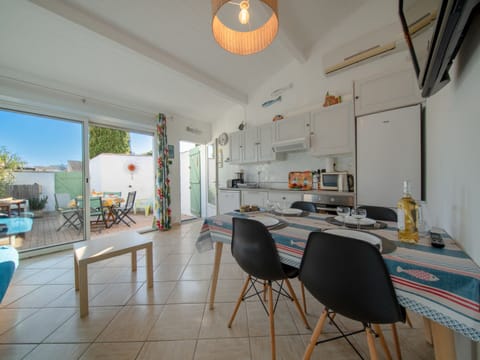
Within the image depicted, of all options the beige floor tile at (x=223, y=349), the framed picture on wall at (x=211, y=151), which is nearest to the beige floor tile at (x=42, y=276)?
the beige floor tile at (x=223, y=349)

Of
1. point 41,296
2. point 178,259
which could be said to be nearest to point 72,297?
point 41,296

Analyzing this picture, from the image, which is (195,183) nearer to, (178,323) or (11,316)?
(11,316)

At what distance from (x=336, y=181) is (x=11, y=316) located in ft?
12.2

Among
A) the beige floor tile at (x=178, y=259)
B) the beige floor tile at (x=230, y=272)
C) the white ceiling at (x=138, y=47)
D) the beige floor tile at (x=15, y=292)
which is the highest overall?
the white ceiling at (x=138, y=47)

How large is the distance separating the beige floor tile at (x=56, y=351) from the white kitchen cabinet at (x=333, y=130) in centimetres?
325

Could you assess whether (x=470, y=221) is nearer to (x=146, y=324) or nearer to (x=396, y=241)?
(x=396, y=241)

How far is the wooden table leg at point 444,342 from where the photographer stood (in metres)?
0.64

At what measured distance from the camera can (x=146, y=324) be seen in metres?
1.44

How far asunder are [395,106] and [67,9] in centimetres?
363

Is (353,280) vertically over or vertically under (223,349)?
over

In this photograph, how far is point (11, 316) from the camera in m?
1.53

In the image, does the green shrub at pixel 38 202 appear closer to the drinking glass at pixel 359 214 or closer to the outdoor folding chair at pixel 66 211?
the outdoor folding chair at pixel 66 211

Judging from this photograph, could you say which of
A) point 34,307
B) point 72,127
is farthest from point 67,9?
point 34,307

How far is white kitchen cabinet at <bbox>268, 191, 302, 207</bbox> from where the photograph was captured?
303 centimetres
